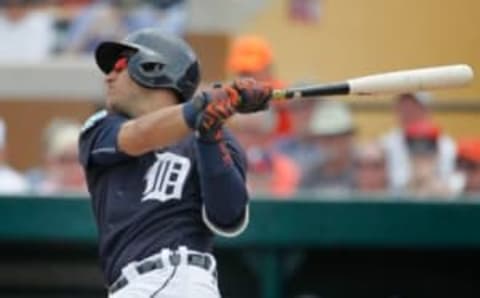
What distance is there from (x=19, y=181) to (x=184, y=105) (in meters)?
3.58

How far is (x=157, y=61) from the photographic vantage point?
186 inches

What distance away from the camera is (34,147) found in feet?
30.6

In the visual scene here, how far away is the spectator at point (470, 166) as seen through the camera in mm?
7672

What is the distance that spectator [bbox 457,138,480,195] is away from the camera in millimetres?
7672

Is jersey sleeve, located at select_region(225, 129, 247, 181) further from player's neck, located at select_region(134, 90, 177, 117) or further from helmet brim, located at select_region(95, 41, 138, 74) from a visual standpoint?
helmet brim, located at select_region(95, 41, 138, 74)

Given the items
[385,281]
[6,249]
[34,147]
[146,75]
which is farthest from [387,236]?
[34,147]

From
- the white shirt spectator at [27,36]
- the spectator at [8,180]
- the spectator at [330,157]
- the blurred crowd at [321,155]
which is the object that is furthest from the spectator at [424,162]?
the white shirt spectator at [27,36]

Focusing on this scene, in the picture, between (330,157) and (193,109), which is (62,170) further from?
(193,109)

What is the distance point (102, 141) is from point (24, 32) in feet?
15.4

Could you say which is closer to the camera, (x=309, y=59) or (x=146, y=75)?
(x=146, y=75)

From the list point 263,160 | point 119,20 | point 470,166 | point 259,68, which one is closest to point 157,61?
point 263,160

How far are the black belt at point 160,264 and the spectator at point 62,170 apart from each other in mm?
2751

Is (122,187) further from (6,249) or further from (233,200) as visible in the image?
(6,249)

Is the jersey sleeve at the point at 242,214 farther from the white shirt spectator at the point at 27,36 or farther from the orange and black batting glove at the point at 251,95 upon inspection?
the white shirt spectator at the point at 27,36
